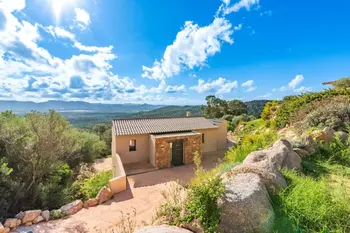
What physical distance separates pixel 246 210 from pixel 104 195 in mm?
8152

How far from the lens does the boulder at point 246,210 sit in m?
3.44

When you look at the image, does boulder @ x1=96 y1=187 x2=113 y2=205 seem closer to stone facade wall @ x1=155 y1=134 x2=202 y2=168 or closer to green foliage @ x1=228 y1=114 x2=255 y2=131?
stone facade wall @ x1=155 y1=134 x2=202 y2=168

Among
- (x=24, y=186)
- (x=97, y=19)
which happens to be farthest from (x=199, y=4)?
(x=24, y=186)

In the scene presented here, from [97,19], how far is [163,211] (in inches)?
553

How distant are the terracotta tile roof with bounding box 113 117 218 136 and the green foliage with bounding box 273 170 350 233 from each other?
11907 mm

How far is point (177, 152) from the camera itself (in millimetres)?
15047

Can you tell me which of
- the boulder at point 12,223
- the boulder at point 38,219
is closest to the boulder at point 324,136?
the boulder at point 38,219

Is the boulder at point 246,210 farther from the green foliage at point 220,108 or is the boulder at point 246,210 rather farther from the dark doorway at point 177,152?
the green foliage at point 220,108

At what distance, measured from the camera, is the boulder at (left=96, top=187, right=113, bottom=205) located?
9.34m

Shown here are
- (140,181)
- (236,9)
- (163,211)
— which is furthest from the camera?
(236,9)

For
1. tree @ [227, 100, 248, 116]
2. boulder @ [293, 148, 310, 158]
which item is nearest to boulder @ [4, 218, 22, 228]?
boulder @ [293, 148, 310, 158]

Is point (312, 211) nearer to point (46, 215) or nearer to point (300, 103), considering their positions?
point (46, 215)

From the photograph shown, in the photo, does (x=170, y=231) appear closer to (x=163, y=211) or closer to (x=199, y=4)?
(x=163, y=211)

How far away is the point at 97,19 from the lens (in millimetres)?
13398
